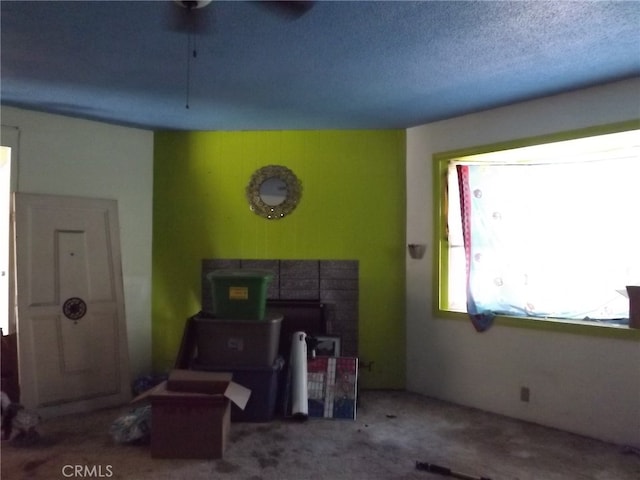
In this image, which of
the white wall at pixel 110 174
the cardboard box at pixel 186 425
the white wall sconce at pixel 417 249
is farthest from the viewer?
the white wall sconce at pixel 417 249

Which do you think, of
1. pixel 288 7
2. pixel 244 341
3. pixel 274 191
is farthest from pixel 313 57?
pixel 244 341

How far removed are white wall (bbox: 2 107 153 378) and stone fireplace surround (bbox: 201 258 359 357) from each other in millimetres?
1119

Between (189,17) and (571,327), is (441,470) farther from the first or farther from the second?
(189,17)

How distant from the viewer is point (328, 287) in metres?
4.56

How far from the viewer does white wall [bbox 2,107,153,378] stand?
4.02 metres

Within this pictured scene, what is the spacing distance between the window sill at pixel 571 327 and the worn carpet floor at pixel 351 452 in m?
0.66

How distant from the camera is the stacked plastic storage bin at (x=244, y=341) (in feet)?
12.2

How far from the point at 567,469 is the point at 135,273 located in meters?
3.47

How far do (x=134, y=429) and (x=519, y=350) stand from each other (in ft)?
8.51

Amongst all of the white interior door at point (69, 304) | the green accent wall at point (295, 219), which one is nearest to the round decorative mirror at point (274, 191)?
the green accent wall at point (295, 219)

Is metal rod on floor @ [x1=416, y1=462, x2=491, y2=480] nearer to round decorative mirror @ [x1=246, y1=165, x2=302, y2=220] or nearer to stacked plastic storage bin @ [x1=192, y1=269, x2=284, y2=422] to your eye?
stacked plastic storage bin @ [x1=192, y1=269, x2=284, y2=422]

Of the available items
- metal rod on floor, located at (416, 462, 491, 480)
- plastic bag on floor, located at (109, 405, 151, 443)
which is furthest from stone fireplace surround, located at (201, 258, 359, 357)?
metal rod on floor, located at (416, 462, 491, 480)

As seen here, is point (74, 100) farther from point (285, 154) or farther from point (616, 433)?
point (616, 433)

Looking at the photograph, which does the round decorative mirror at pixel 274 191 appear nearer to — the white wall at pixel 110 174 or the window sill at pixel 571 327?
the white wall at pixel 110 174
